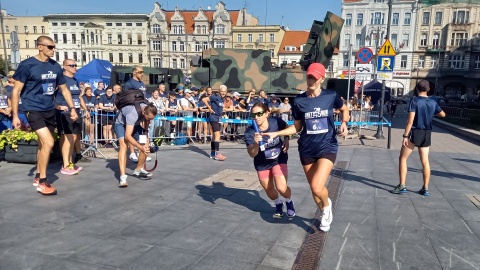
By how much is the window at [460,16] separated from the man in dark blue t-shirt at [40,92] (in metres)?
63.4

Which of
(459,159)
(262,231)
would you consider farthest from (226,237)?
(459,159)

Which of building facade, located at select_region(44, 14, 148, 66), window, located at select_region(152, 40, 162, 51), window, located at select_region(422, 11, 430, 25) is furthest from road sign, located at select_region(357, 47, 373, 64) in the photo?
building facade, located at select_region(44, 14, 148, 66)

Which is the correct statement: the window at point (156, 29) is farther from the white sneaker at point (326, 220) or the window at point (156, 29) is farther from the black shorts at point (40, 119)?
the white sneaker at point (326, 220)

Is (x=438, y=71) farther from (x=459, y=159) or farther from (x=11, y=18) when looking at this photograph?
(x=11, y=18)

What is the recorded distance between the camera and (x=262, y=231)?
13.5 ft

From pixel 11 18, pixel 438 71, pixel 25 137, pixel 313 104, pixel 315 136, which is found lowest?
pixel 25 137

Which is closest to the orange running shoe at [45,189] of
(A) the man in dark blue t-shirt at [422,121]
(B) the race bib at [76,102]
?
(B) the race bib at [76,102]

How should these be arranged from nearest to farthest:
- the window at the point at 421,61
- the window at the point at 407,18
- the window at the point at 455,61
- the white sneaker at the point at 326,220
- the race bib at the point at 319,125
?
1. the race bib at the point at 319,125
2. the white sneaker at the point at 326,220
3. the window at the point at 455,61
4. the window at the point at 407,18
5. the window at the point at 421,61

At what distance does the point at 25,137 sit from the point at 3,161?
962 millimetres

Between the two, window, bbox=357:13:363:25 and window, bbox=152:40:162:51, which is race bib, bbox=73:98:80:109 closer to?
window, bbox=357:13:363:25

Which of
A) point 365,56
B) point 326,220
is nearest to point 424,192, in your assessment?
point 326,220

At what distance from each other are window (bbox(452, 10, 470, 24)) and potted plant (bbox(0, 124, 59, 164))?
207ft

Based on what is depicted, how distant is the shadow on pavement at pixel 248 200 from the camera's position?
14.7 ft

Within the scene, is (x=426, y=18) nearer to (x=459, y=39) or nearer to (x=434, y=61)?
(x=459, y=39)
